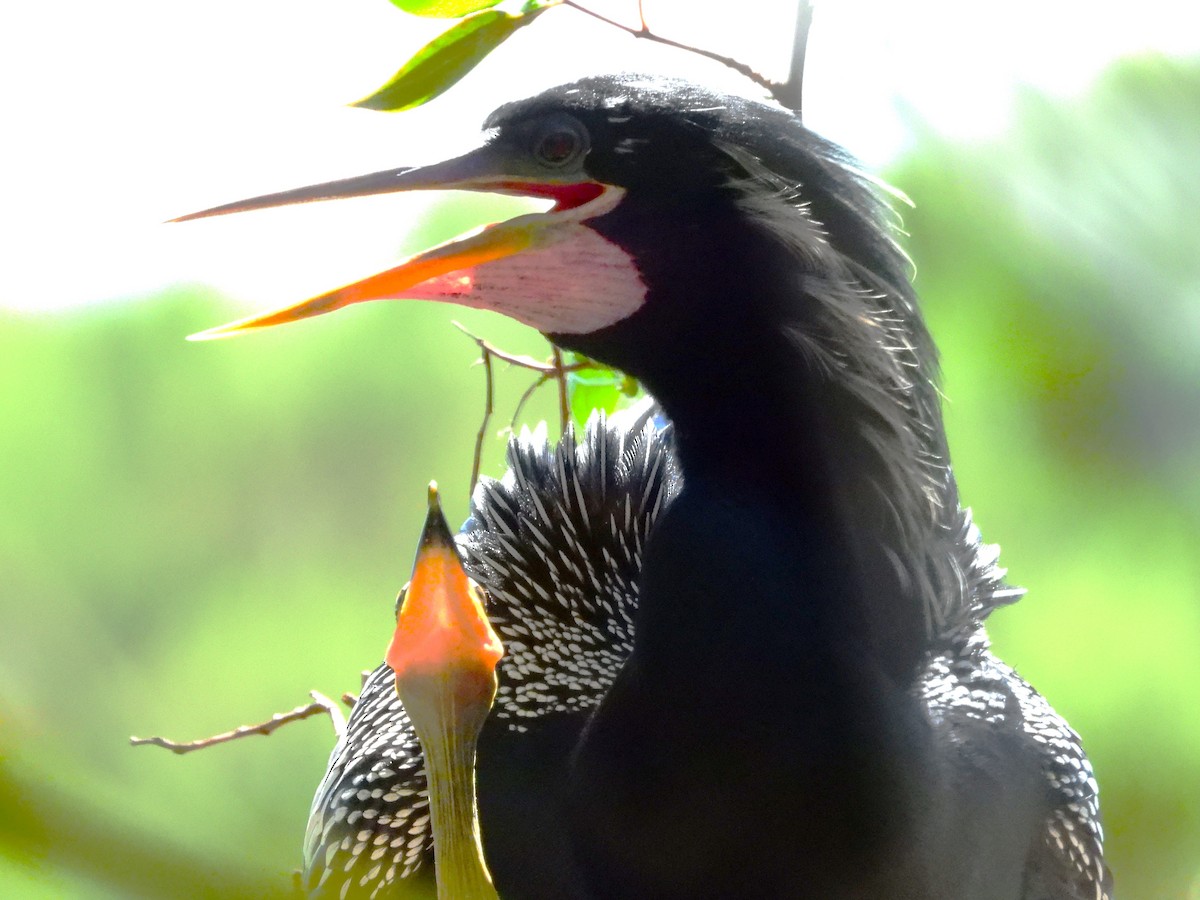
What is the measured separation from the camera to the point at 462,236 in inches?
41.1

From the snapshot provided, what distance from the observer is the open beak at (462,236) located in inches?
37.0

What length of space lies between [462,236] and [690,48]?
0.30 m

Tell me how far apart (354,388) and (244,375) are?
0.96 m

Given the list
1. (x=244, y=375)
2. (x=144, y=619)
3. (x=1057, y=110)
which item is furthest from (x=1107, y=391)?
(x=244, y=375)

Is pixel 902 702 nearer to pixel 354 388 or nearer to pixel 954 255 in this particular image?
pixel 954 255

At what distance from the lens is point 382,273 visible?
983 millimetres

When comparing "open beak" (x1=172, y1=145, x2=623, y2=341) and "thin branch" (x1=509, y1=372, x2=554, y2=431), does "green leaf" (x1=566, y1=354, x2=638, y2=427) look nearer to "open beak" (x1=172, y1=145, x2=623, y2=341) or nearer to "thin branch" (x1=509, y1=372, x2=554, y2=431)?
"thin branch" (x1=509, y1=372, x2=554, y2=431)

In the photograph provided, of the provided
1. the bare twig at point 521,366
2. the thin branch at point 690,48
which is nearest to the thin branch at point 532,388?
the bare twig at point 521,366

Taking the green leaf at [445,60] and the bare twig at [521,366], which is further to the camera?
the bare twig at [521,366]

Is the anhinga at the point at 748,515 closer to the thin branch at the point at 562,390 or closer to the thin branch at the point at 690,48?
the thin branch at the point at 690,48

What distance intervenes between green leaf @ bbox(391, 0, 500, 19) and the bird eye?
0.17 metres

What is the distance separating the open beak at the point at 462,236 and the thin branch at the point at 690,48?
18 centimetres

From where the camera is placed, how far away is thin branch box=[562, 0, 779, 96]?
118cm

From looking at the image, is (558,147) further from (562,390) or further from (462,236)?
(562,390)
